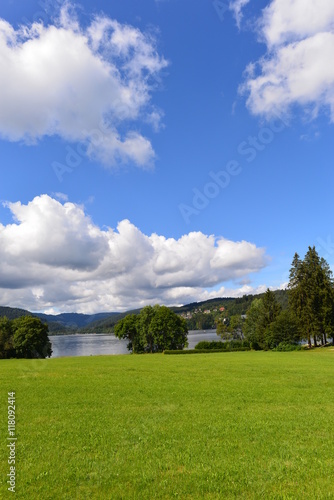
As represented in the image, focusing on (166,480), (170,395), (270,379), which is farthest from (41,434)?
(270,379)

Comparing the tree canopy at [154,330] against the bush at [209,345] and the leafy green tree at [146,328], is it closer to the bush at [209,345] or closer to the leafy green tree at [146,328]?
the leafy green tree at [146,328]

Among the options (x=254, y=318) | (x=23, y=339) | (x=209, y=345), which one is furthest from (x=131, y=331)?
(x=254, y=318)

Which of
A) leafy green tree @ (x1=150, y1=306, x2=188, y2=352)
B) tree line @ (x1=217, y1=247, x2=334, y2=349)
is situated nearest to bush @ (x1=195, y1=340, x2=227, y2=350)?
tree line @ (x1=217, y1=247, x2=334, y2=349)

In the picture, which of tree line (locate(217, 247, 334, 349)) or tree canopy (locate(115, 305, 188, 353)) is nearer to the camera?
tree line (locate(217, 247, 334, 349))

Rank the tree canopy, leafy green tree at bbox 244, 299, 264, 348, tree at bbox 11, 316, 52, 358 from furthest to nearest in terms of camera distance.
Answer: leafy green tree at bbox 244, 299, 264, 348 < the tree canopy < tree at bbox 11, 316, 52, 358

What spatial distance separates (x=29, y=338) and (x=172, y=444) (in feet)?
205

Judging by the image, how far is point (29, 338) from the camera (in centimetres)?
6253

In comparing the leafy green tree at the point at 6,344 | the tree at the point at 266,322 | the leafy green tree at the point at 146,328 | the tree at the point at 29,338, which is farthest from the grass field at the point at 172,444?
the leafy green tree at the point at 146,328

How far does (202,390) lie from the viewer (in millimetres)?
15430

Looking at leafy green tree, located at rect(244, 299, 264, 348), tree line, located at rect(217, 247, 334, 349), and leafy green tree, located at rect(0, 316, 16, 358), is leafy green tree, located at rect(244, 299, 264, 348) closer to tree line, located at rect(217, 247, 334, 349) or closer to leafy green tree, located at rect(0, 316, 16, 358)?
tree line, located at rect(217, 247, 334, 349)

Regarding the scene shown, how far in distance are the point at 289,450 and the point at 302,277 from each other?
204 feet

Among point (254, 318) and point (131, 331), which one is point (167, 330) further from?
point (254, 318)

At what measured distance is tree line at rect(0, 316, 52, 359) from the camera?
62.6 metres

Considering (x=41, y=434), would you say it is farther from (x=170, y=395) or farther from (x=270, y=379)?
(x=270, y=379)
